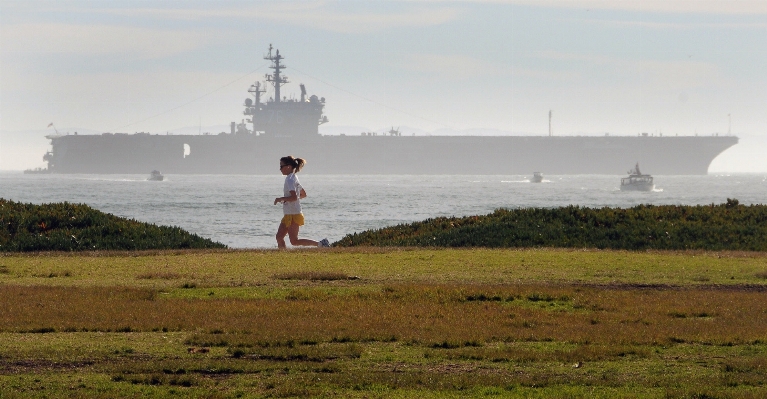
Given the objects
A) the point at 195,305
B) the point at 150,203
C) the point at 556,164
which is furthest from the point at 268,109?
the point at 195,305

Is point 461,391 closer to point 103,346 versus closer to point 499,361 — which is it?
point 499,361

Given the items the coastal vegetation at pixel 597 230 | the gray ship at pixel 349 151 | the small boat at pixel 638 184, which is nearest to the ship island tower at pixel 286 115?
the gray ship at pixel 349 151

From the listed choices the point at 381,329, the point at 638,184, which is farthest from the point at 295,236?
the point at 638,184

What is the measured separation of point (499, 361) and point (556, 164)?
180755 millimetres

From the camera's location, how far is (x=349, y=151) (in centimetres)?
18512

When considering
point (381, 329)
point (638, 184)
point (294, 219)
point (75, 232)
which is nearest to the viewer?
point (381, 329)

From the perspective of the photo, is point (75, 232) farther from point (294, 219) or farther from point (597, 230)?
point (597, 230)

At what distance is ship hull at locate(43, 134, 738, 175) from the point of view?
18025cm

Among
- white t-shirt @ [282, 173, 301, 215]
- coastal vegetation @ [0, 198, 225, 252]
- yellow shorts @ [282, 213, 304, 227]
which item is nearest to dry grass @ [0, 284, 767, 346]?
white t-shirt @ [282, 173, 301, 215]

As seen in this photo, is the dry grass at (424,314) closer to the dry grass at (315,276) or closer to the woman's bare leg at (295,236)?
the dry grass at (315,276)

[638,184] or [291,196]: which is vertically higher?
[638,184]

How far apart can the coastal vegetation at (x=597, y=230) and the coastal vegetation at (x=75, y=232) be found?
463 cm

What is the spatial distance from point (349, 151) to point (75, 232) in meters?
163

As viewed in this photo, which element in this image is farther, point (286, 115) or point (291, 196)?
point (286, 115)
